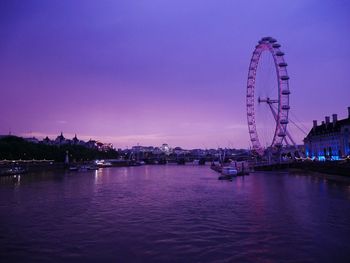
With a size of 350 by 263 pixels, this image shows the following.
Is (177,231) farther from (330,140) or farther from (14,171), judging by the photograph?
(330,140)

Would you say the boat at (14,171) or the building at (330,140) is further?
the building at (330,140)

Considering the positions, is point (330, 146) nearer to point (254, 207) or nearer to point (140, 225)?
point (254, 207)

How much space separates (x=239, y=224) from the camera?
66.8ft

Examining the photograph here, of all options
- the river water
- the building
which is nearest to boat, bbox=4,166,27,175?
the river water

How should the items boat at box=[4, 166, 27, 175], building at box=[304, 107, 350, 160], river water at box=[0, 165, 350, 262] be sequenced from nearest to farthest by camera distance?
river water at box=[0, 165, 350, 262], boat at box=[4, 166, 27, 175], building at box=[304, 107, 350, 160]

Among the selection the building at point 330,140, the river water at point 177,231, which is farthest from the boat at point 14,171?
the building at point 330,140

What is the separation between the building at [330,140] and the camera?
8150cm

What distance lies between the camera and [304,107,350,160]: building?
267ft

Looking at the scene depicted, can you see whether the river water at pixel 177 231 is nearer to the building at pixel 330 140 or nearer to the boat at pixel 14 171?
the boat at pixel 14 171

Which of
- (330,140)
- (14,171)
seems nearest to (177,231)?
(14,171)

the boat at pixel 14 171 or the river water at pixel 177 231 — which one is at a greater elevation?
the boat at pixel 14 171

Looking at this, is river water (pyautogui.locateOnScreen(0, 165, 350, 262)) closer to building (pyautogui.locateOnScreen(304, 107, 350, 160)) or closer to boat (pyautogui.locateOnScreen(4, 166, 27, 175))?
boat (pyautogui.locateOnScreen(4, 166, 27, 175))

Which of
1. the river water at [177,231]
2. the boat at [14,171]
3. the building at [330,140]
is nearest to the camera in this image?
the river water at [177,231]

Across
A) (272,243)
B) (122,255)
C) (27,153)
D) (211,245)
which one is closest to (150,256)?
(122,255)
